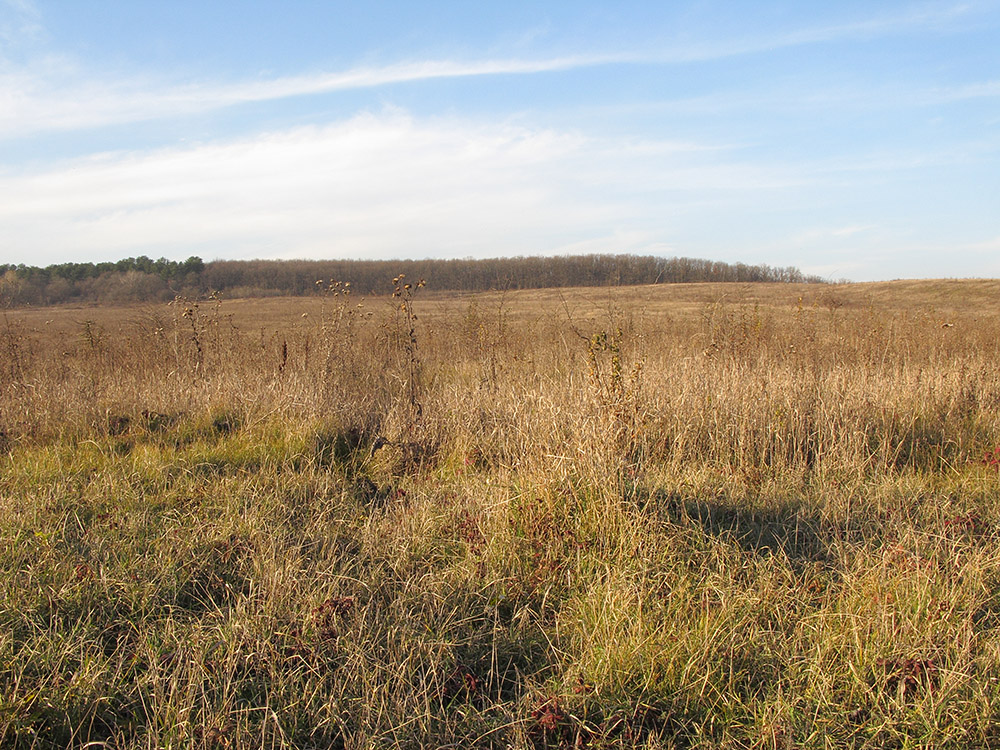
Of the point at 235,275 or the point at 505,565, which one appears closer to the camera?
the point at 505,565

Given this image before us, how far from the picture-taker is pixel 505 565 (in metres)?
3.29

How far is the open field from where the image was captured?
2.29 meters

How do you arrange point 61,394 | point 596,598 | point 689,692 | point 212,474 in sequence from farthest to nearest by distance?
point 61,394, point 212,474, point 596,598, point 689,692

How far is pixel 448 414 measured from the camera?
19.0 feet

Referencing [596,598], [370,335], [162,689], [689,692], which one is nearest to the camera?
[162,689]

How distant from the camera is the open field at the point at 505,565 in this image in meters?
2.29

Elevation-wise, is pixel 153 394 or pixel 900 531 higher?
pixel 153 394

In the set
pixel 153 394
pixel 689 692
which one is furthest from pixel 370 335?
pixel 689 692

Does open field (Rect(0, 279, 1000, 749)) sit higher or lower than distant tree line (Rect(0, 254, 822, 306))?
lower

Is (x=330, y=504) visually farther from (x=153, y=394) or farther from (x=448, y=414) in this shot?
(x=153, y=394)

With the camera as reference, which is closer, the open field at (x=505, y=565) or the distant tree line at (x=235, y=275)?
the open field at (x=505, y=565)

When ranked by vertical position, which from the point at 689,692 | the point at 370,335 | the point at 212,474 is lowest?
the point at 689,692

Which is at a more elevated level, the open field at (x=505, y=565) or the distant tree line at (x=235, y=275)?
the distant tree line at (x=235, y=275)

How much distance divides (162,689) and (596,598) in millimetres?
1774
